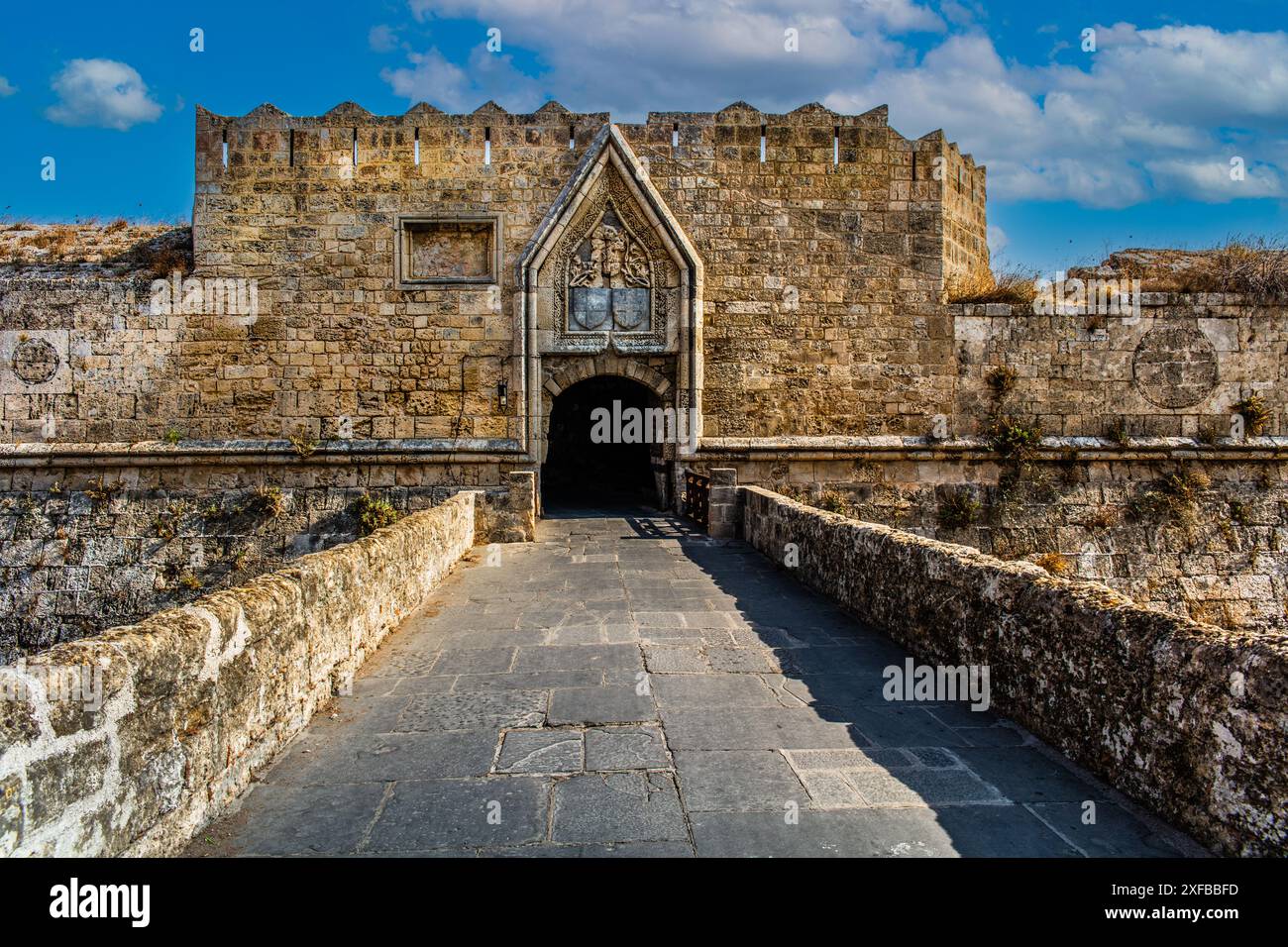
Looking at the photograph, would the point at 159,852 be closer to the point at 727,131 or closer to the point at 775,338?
the point at 775,338

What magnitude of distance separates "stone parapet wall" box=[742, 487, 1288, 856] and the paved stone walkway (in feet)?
0.45

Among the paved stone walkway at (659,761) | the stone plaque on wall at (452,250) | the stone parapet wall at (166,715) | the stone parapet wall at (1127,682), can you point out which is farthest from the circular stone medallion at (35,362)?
the stone parapet wall at (1127,682)

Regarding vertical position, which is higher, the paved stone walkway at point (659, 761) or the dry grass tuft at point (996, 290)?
the dry grass tuft at point (996, 290)

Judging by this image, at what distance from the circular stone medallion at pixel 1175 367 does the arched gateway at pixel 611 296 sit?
7.01m

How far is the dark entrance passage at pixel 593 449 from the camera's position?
17859 mm

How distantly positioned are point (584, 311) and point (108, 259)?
7451 mm

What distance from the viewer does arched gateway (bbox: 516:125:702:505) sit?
12102 mm

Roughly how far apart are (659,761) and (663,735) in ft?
1.09

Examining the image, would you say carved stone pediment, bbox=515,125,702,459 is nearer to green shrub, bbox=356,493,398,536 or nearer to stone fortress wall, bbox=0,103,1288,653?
stone fortress wall, bbox=0,103,1288,653

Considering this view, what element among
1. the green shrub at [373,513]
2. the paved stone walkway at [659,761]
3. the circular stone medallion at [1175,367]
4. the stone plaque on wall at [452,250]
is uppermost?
the stone plaque on wall at [452,250]

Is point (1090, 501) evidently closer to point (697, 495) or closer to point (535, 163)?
point (697, 495)

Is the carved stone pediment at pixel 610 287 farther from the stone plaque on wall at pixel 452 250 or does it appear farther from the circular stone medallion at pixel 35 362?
the circular stone medallion at pixel 35 362

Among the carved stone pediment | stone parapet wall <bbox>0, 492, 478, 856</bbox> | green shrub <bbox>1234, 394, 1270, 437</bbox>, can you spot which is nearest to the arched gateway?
the carved stone pediment

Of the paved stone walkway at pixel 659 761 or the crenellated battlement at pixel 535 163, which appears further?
the crenellated battlement at pixel 535 163
